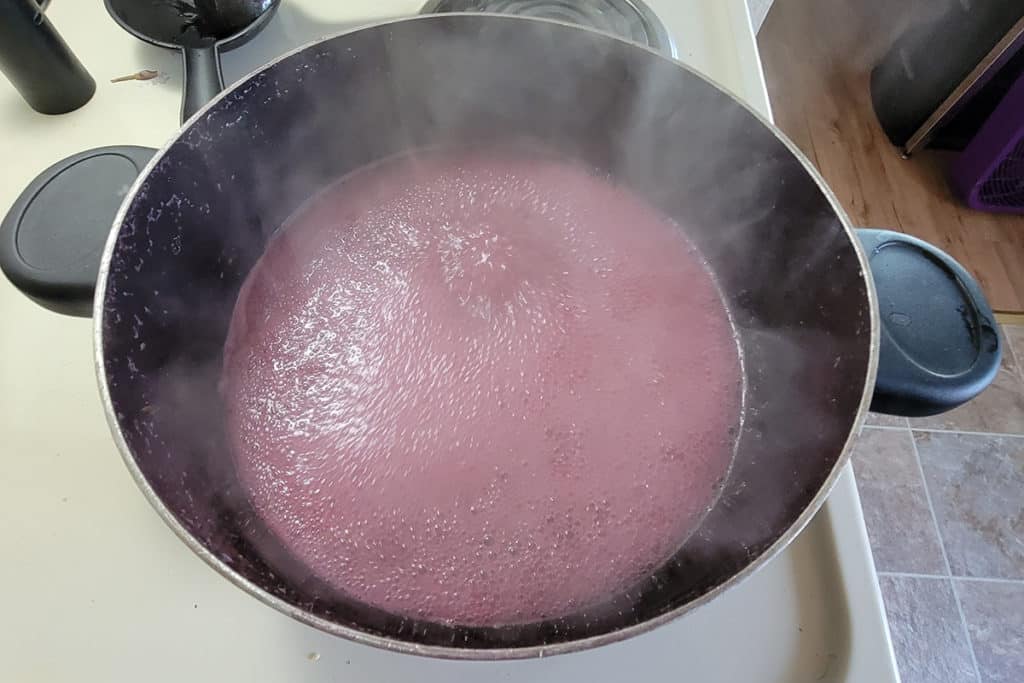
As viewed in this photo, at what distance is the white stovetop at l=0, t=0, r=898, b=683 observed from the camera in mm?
569

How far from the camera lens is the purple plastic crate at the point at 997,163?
137cm

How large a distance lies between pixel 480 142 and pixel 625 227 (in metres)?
0.21

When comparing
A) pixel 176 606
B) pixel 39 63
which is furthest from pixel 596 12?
pixel 176 606

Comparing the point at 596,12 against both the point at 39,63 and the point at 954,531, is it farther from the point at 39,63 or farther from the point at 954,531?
the point at 954,531

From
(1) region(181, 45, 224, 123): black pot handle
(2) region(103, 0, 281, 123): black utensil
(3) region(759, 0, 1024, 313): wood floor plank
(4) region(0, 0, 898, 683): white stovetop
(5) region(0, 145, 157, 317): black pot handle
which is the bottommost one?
(3) region(759, 0, 1024, 313): wood floor plank

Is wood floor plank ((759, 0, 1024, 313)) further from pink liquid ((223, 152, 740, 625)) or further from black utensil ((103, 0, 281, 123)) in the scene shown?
black utensil ((103, 0, 281, 123))

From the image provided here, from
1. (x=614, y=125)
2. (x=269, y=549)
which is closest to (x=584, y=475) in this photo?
(x=269, y=549)

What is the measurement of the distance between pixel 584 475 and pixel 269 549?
29 centimetres

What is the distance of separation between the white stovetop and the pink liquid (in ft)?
0.19

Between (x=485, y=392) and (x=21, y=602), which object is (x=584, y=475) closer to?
(x=485, y=392)

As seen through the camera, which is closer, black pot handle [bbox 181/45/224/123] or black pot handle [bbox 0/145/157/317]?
black pot handle [bbox 0/145/157/317]

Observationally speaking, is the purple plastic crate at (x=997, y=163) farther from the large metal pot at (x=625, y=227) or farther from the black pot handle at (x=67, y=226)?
the black pot handle at (x=67, y=226)

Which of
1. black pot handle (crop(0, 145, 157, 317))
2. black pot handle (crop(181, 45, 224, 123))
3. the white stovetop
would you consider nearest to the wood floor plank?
the white stovetop

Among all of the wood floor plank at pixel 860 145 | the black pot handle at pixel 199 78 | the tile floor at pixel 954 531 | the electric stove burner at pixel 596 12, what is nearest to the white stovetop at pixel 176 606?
the black pot handle at pixel 199 78
